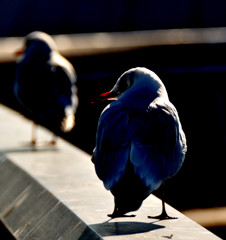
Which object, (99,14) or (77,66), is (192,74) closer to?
(77,66)

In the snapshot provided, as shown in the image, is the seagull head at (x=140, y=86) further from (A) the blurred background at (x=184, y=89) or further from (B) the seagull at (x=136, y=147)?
(A) the blurred background at (x=184, y=89)

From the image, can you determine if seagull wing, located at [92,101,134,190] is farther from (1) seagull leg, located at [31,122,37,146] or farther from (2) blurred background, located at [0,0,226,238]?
(2) blurred background, located at [0,0,226,238]

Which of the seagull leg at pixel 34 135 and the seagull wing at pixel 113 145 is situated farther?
the seagull leg at pixel 34 135

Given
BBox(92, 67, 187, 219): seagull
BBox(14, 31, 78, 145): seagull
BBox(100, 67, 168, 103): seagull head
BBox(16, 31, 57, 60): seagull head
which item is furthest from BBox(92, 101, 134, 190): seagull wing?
BBox(16, 31, 57, 60): seagull head

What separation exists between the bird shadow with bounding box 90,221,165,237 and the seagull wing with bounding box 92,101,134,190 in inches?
7.8

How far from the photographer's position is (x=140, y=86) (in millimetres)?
3193

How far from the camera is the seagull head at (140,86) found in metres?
3.14

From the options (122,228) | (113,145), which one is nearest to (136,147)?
(113,145)

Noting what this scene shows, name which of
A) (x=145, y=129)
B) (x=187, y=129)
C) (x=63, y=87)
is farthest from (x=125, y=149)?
(x=187, y=129)

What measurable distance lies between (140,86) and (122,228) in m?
0.67

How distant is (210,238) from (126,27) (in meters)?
17.1

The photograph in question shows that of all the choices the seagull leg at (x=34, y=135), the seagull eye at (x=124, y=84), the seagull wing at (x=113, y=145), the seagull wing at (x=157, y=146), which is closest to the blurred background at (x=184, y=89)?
the seagull leg at (x=34, y=135)

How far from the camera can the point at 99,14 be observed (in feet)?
62.7

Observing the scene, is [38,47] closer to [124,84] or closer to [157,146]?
[124,84]
